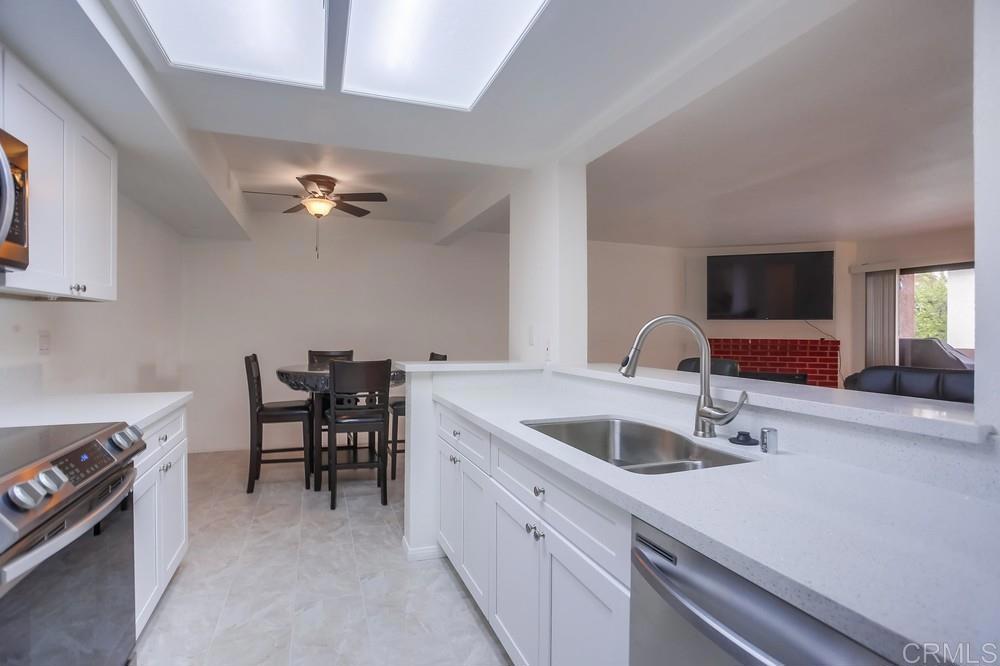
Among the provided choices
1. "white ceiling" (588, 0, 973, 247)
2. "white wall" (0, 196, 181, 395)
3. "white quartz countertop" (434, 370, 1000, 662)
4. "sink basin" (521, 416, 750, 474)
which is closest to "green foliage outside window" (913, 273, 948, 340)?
"white ceiling" (588, 0, 973, 247)

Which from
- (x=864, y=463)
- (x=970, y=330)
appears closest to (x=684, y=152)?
(x=864, y=463)

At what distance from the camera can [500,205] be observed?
3.72m

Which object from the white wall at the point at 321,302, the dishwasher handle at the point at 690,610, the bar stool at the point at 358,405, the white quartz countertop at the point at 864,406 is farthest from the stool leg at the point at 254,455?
the dishwasher handle at the point at 690,610

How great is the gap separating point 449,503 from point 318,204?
8.01 ft

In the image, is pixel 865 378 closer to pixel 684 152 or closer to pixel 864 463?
pixel 684 152

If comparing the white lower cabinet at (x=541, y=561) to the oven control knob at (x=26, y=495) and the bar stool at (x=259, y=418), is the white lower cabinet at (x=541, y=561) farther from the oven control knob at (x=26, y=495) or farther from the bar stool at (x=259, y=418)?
the bar stool at (x=259, y=418)

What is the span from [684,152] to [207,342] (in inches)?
174

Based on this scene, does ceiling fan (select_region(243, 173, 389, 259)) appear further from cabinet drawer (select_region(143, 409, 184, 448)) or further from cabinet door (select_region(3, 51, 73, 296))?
cabinet drawer (select_region(143, 409, 184, 448))

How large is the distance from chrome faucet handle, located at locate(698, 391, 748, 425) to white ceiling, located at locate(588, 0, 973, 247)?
4.48 feet

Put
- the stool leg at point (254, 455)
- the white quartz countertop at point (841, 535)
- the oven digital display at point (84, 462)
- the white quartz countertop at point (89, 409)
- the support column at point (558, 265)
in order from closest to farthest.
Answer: the white quartz countertop at point (841, 535) → the oven digital display at point (84, 462) → the white quartz countertop at point (89, 409) → the support column at point (558, 265) → the stool leg at point (254, 455)

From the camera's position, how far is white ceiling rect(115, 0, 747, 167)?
62.8 inches

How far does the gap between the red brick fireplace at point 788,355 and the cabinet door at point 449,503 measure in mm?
5049

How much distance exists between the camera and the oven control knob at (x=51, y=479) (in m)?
1.08

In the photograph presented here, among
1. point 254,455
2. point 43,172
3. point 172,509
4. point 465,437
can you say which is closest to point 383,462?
point 254,455
